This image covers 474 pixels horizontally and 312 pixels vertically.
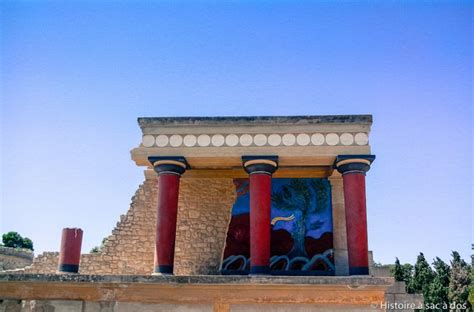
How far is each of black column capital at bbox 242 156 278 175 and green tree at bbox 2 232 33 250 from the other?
34.7 m

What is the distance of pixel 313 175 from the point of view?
12.3 meters

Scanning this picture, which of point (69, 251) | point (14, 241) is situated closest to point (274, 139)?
point (69, 251)

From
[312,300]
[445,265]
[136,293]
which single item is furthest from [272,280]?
[445,265]

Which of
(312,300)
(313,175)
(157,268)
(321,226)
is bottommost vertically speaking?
(312,300)

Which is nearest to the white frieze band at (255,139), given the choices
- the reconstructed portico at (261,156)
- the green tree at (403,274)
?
the reconstructed portico at (261,156)

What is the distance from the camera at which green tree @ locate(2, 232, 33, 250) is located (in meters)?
39.5

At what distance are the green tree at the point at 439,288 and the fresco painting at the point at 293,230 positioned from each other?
14375 millimetres

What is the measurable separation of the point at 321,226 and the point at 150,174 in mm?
4850

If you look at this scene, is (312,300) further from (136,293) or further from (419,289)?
(419,289)

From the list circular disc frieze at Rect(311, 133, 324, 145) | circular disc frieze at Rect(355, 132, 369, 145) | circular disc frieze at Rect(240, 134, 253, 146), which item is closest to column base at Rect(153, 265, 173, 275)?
circular disc frieze at Rect(240, 134, 253, 146)

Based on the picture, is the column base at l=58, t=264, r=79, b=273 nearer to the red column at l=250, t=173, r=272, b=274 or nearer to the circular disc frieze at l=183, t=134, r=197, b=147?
the circular disc frieze at l=183, t=134, r=197, b=147

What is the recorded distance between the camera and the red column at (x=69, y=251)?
10.9m

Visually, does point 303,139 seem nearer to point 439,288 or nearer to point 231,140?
point 231,140

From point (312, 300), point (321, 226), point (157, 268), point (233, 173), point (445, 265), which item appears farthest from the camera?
point (445, 265)
